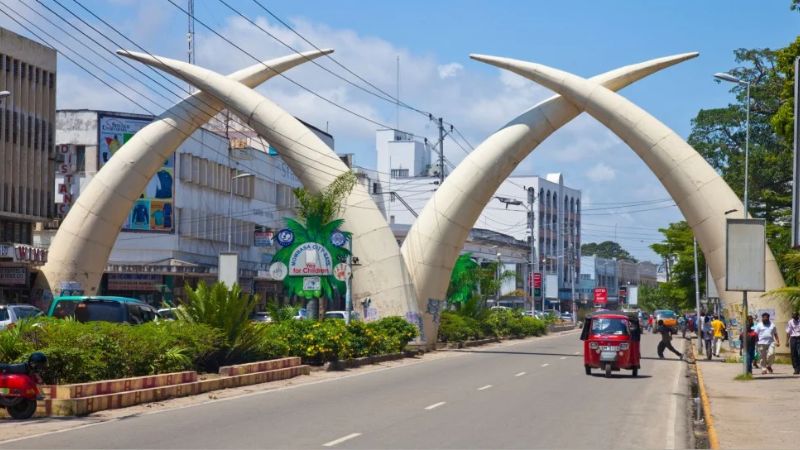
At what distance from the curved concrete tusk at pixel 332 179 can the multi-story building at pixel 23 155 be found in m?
8.20

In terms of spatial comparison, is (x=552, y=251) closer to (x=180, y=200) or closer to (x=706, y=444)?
→ (x=180, y=200)

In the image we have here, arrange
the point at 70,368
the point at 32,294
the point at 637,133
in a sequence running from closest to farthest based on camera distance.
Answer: the point at 70,368
the point at 637,133
the point at 32,294

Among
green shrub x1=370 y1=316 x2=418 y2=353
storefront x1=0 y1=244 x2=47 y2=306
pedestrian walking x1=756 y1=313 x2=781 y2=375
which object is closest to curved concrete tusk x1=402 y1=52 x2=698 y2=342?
green shrub x1=370 y1=316 x2=418 y2=353

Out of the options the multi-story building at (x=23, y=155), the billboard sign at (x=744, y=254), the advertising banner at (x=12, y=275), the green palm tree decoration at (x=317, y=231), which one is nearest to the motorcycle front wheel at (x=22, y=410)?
the billboard sign at (x=744, y=254)

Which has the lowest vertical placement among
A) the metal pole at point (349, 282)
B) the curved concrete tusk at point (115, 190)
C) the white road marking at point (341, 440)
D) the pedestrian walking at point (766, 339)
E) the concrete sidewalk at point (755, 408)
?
the concrete sidewalk at point (755, 408)

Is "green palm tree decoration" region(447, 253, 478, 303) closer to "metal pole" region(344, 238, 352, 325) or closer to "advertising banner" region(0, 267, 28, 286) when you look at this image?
"metal pole" region(344, 238, 352, 325)

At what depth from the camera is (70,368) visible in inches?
782

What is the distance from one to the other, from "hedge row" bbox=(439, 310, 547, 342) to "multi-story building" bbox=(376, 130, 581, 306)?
96.4 ft

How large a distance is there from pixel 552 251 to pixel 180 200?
234 ft

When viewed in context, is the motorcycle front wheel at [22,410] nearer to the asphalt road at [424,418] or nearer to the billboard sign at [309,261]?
the asphalt road at [424,418]

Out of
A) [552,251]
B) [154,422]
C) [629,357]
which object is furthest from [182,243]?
[552,251]

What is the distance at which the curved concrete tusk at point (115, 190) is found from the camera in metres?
51.0

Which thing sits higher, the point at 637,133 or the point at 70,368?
the point at 637,133

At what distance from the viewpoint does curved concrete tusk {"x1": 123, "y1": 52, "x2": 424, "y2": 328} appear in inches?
1881
